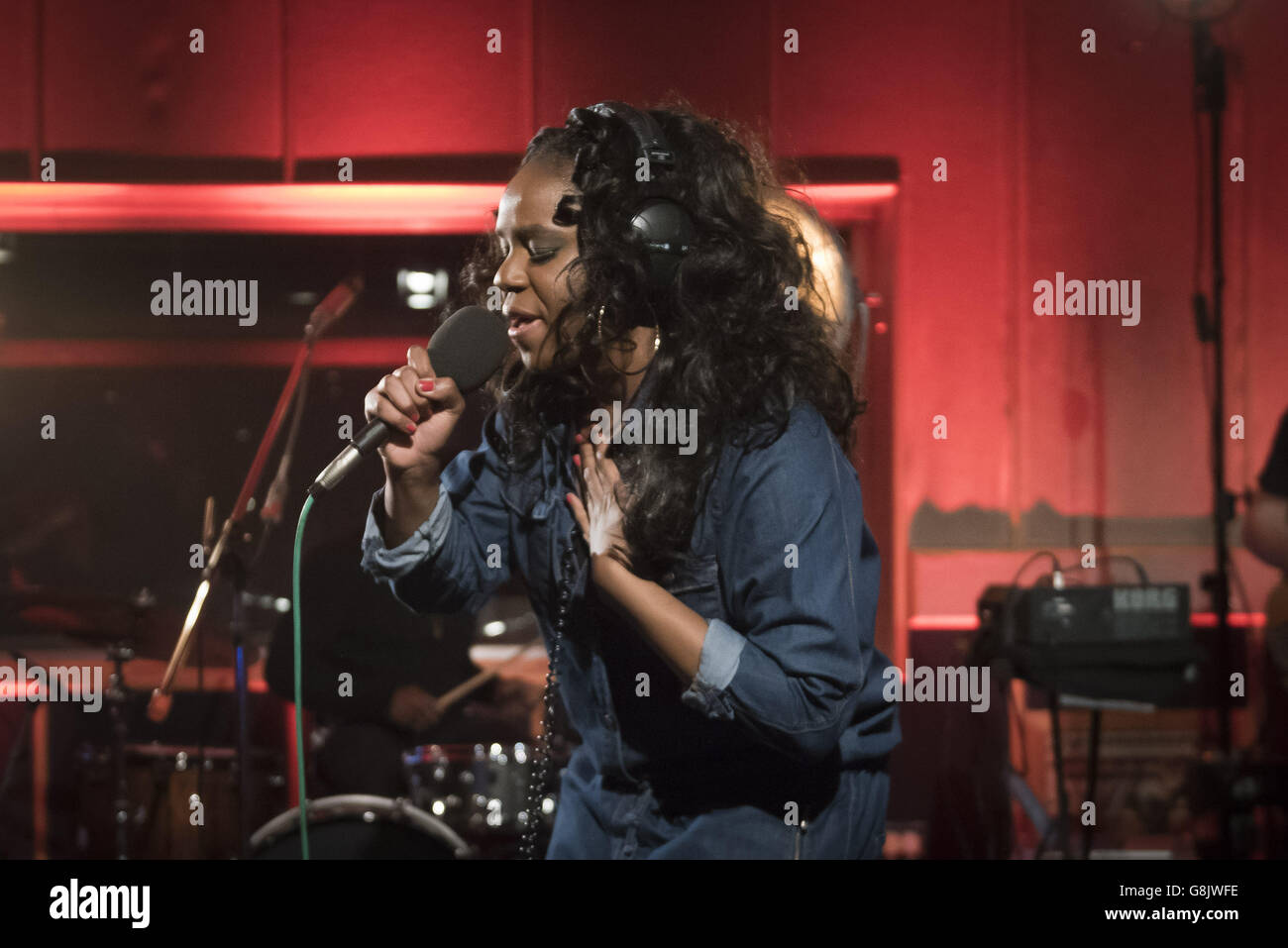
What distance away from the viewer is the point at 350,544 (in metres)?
3.05

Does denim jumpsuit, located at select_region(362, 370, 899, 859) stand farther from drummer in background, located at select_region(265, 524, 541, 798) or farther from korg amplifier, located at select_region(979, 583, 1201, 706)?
drummer in background, located at select_region(265, 524, 541, 798)

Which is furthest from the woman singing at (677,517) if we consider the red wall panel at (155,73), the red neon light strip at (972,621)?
the red wall panel at (155,73)

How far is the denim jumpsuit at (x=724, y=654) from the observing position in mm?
1161

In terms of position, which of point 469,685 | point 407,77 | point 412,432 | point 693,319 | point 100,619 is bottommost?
point 469,685

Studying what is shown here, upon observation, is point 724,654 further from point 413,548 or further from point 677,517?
point 413,548

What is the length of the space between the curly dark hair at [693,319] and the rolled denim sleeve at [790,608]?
2.7 inches

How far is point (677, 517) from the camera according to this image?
1.29 meters

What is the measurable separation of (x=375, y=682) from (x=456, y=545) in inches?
63.8

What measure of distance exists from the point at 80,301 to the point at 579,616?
9.29ft

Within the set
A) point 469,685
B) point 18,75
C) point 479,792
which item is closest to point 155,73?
point 18,75

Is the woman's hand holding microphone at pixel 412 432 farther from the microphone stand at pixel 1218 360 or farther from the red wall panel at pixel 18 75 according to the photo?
the red wall panel at pixel 18 75

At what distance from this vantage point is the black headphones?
1.35 m
